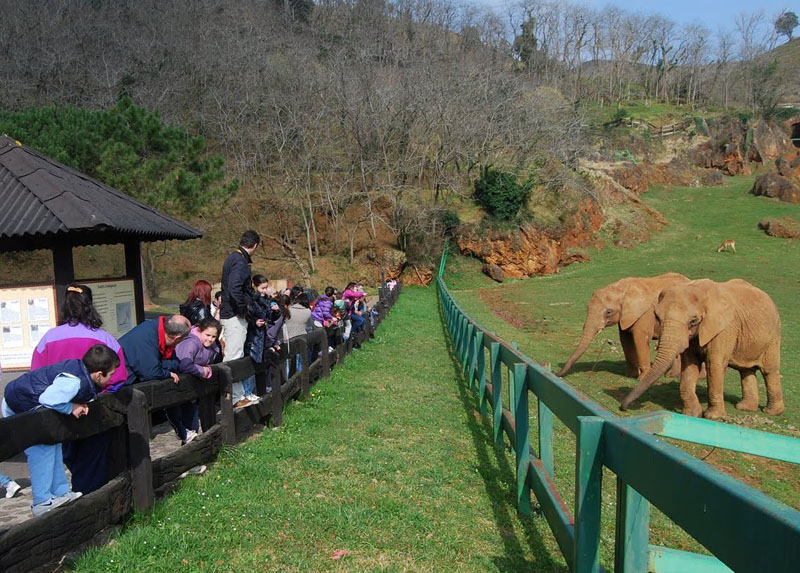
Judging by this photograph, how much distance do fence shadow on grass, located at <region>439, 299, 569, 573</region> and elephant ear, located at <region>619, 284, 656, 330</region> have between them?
5337mm

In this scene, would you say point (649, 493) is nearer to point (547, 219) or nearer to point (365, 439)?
point (365, 439)

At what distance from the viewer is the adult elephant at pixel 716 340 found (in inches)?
382

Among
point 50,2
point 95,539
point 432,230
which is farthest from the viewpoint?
point 50,2

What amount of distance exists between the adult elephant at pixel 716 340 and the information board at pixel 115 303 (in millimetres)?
7586

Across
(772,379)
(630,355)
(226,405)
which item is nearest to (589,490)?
(226,405)

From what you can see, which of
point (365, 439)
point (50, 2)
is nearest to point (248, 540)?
point (365, 439)

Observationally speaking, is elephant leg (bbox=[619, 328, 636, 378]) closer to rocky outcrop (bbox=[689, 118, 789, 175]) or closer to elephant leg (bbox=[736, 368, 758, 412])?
elephant leg (bbox=[736, 368, 758, 412])

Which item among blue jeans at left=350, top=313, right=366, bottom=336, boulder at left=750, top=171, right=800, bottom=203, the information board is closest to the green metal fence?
the information board

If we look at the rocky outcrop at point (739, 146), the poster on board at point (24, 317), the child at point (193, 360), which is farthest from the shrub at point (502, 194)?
the child at point (193, 360)

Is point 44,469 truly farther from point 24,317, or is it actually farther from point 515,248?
point 515,248

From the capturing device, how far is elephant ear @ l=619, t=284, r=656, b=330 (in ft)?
41.5

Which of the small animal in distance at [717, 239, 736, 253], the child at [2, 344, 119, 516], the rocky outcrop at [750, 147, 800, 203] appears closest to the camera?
the child at [2, 344, 119, 516]

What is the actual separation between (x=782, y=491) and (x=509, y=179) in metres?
33.7

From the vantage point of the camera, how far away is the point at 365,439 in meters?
6.67
